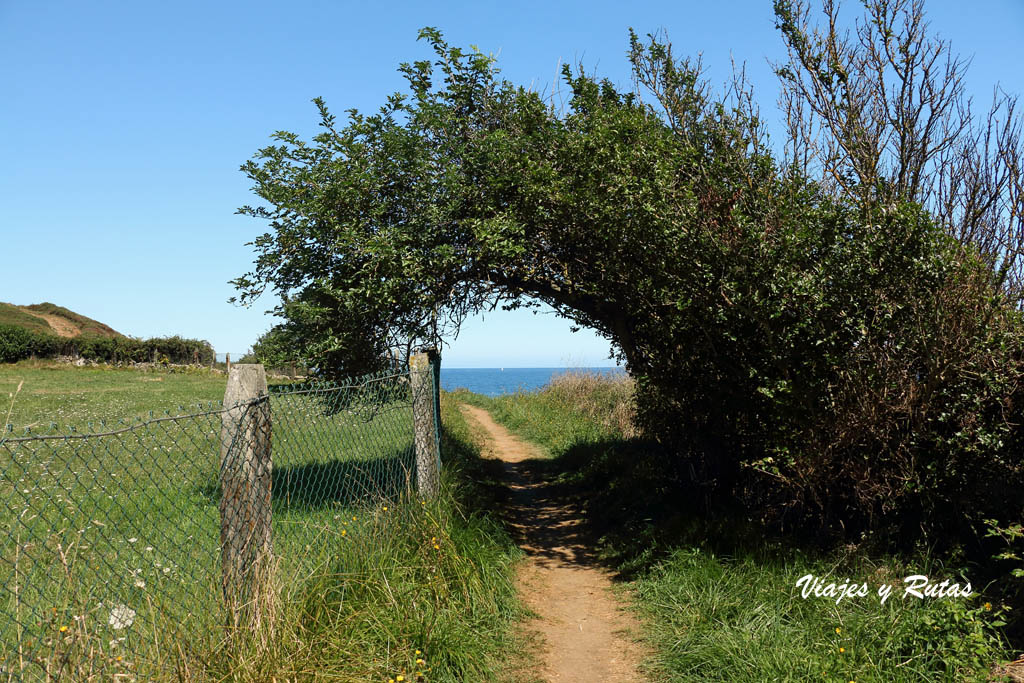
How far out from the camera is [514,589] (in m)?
6.09

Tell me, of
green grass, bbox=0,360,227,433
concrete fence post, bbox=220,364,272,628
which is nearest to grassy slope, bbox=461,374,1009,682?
concrete fence post, bbox=220,364,272,628

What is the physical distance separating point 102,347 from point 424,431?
52374mm

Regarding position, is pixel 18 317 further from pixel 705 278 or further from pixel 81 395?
pixel 705 278

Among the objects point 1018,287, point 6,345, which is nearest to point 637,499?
point 1018,287

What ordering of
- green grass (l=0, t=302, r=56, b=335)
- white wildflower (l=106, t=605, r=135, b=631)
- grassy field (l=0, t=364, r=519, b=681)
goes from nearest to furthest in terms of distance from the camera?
grassy field (l=0, t=364, r=519, b=681) < white wildflower (l=106, t=605, r=135, b=631) < green grass (l=0, t=302, r=56, b=335)

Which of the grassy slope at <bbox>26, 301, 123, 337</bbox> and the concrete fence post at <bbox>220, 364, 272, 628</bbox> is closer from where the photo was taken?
the concrete fence post at <bbox>220, 364, 272, 628</bbox>

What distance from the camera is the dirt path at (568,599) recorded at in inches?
201

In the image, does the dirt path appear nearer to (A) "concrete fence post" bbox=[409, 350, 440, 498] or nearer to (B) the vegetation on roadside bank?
(B) the vegetation on roadside bank

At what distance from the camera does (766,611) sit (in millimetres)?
5180

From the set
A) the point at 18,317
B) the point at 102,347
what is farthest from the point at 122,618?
the point at 18,317

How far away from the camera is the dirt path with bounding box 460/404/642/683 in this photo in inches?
201

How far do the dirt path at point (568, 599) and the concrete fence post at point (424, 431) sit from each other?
1.30 meters

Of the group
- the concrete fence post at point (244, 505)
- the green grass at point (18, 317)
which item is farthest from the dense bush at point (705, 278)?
the green grass at point (18, 317)

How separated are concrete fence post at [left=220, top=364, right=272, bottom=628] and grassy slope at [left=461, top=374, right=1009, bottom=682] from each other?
9.24 feet
